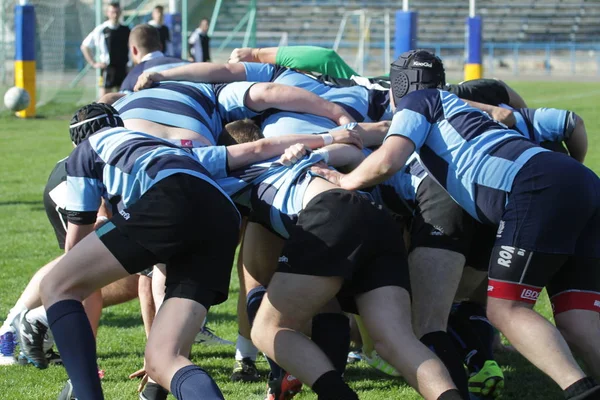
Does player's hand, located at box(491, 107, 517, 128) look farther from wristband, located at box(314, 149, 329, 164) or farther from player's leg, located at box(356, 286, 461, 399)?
player's leg, located at box(356, 286, 461, 399)

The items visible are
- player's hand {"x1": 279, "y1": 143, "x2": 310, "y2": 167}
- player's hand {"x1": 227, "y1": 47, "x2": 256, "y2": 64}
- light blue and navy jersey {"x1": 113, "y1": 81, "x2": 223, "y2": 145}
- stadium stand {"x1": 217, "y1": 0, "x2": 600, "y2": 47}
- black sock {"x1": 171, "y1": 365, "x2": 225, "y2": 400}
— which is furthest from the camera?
stadium stand {"x1": 217, "y1": 0, "x2": 600, "y2": 47}

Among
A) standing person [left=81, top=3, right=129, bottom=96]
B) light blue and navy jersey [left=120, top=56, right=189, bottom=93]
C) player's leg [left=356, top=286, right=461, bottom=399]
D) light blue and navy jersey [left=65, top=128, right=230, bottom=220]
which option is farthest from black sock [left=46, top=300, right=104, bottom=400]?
standing person [left=81, top=3, right=129, bottom=96]

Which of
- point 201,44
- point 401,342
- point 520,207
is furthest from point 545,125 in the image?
point 201,44

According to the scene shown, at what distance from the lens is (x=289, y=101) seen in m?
4.85

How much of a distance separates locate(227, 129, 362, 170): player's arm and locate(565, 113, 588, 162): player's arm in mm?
1274

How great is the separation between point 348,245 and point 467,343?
125 cm

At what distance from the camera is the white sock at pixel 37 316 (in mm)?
4711

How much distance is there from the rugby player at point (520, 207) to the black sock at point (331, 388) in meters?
0.78

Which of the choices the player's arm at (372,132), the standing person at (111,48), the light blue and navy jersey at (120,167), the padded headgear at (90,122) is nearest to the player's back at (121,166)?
the light blue and navy jersey at (120,167)

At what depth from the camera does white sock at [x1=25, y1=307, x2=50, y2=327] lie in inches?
→ 185

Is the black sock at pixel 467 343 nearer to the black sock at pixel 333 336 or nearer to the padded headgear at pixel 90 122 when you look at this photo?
the black sock at pixel 333 336

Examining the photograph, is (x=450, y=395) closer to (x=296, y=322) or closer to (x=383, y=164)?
(x=296, y=322)

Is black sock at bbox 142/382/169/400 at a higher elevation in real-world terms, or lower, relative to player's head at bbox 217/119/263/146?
lower

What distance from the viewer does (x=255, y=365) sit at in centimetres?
503
